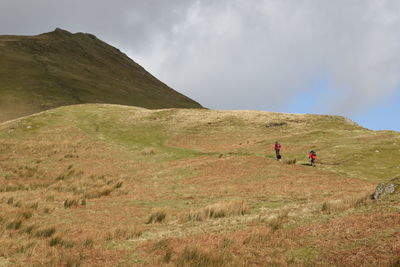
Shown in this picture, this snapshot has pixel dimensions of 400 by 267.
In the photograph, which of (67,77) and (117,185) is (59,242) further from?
(67,77)

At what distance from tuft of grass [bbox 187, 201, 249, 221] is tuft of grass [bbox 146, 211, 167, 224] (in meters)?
1.48

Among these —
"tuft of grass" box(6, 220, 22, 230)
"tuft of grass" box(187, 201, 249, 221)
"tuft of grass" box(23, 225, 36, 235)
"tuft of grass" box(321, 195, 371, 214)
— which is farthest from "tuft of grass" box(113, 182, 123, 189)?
"tuft of grass" box(321, 195, 371, 214)

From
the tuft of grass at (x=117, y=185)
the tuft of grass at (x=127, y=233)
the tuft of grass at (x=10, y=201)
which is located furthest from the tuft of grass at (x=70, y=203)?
the tuft of grass at (x=127, y=233)

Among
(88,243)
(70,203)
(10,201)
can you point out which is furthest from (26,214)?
(88,243)

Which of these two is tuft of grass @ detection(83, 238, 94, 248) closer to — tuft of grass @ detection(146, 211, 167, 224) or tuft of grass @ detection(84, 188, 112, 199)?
tuft of grass @ detection(146, 211, 167, 224)

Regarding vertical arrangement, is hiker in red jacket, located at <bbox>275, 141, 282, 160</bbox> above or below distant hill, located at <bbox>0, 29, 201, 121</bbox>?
below

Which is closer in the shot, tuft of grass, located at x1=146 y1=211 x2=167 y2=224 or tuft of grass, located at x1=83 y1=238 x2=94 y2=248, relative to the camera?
tuft of grass, located at x1=83 y1=238 x2=94 y2=248

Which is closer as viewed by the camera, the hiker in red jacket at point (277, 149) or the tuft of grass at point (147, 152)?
the hiker in red jacket at point (277, 149)

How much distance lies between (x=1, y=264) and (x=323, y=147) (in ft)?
121

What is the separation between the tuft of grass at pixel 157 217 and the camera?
17.9m

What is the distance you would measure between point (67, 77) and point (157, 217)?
115 meters

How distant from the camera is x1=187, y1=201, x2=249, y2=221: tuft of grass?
1747 centimetres

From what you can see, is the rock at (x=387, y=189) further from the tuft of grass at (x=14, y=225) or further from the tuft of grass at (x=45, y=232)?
the tuft of grass at (x=14, y=225)

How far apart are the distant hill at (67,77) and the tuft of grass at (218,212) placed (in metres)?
77.1
